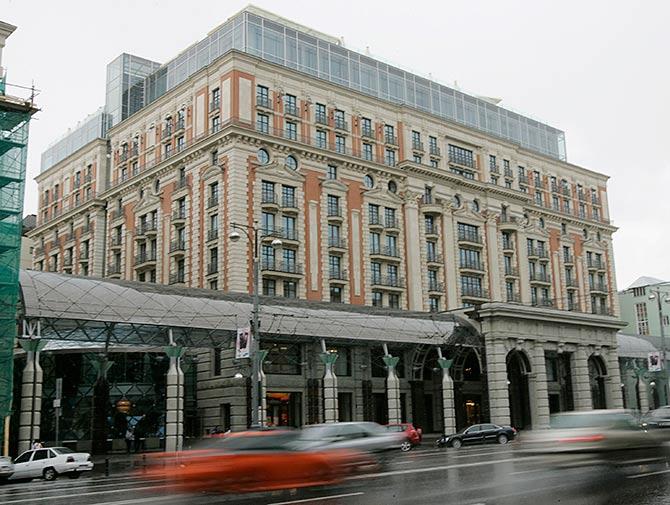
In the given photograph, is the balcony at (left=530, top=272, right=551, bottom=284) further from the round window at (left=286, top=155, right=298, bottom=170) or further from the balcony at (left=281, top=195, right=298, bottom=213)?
the round window at (left=286, top=155, right=298, bottom=170)

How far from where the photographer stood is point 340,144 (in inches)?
2589

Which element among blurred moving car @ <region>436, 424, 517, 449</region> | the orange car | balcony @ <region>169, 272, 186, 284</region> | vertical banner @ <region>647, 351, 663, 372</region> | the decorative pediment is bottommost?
blurred moving car @ <region>436, 424, 517, 449</region>

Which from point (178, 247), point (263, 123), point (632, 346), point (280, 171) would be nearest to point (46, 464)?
point (178, 247)

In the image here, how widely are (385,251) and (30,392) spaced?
3650 cm

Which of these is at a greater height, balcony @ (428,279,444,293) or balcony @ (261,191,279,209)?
balcony @ (261,191,279,209)

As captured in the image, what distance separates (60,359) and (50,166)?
136 ft

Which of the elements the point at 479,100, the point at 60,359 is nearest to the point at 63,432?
the point at 60,359

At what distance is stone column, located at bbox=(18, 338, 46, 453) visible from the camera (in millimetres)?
34562

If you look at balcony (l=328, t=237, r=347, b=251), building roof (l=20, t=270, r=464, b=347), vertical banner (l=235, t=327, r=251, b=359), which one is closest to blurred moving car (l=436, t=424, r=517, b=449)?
building roof (l=20, t=270, r=464, b=347)

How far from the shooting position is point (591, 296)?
8600 cm

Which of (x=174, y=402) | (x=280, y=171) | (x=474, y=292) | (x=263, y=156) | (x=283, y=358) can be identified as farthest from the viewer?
(x=474, y=292)

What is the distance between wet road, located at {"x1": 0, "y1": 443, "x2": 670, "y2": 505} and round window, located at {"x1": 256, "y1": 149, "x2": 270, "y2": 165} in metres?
40.1

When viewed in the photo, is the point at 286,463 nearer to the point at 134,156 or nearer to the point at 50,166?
the point at 134,156

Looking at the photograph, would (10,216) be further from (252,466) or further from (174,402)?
(252,466)
